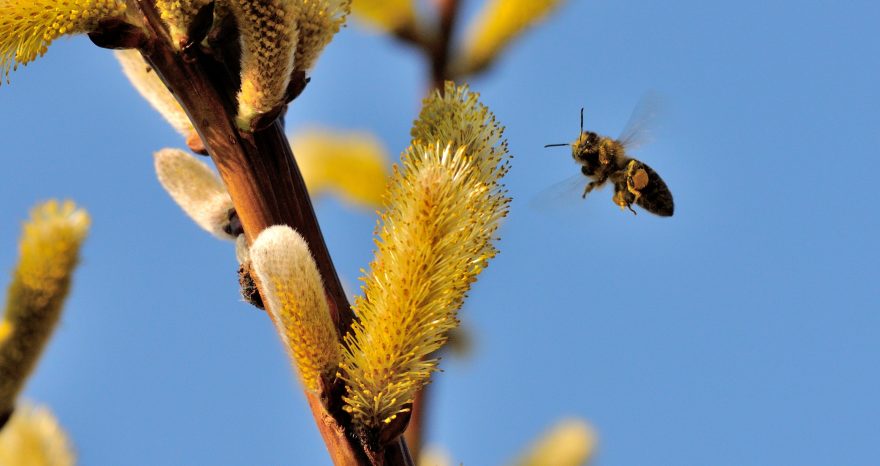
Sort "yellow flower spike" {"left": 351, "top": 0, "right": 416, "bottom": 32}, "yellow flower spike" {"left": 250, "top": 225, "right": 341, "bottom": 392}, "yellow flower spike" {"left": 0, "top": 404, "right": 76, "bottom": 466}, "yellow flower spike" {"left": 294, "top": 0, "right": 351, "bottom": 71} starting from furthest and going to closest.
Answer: "yellow flower spike" {"left": 351, "top": 0, "right": 416, "bottom": 32} → "yellow flower spike" {"left": 0, "top": 404, "right": 76, "bottom": 466} → "yellow flower spike" {"left": 294, "top": 0, "right": 351, "bottom": 71} → "yellow flower spike" {"left": 250, "top": 225, "right": 341, "bottom": 392}

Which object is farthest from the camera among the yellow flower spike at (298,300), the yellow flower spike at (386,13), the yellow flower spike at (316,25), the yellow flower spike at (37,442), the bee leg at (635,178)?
the yellow flower spike at (386,13)

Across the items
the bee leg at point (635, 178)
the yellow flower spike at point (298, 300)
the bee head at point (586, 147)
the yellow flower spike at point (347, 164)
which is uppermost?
the yellow flower spike at point (347, 164)

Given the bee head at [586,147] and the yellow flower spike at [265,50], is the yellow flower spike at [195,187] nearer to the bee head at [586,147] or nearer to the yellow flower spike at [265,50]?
the yellow flower spike at [265,50]

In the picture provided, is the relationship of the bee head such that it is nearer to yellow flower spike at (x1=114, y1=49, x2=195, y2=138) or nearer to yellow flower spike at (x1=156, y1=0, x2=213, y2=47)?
yellow flower spike at (x1=114, y1=49, x2=195, y2=138)

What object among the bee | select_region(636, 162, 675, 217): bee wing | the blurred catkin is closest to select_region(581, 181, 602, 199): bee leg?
the bee

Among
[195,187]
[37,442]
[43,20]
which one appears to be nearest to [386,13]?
[37,442]

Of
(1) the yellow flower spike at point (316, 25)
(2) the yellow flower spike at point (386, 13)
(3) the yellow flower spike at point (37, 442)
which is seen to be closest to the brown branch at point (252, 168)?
(1) the yellow flower spike at point (316, 25)

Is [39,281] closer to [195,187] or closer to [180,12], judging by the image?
[195,187]
